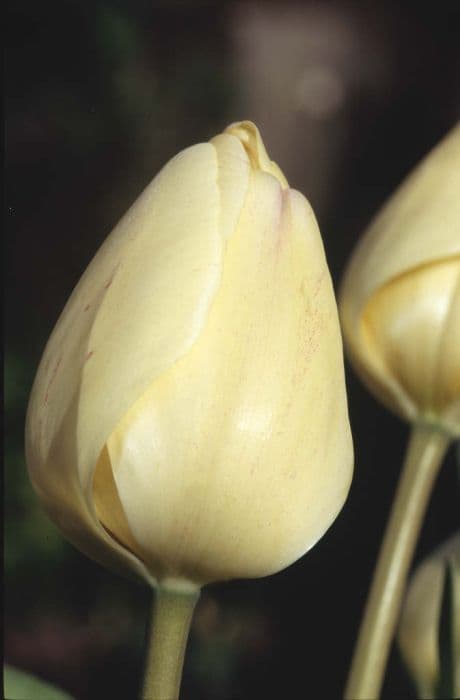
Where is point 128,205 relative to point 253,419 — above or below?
below

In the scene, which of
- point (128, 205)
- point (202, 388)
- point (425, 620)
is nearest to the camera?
point (202, 388)

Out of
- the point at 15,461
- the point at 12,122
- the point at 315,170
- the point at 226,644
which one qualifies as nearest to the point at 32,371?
the point at 15,461

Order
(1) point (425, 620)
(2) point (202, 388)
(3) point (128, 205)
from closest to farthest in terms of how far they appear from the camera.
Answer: (2) point (202, 388), (1) point (425, 620), (3) point (128, 205)

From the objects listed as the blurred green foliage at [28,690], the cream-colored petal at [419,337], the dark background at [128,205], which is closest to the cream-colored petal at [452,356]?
the cream-colored petal at [419,337]

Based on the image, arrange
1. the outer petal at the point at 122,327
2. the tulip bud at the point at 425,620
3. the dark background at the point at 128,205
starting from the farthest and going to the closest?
1. the dark background at the point at 128,205
2. the tulip bud at the point at 425,620
3. the outer petal at the point at 122,327

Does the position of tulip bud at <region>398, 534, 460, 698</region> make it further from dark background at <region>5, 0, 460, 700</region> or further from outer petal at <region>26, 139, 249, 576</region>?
dark background at <region>5, 0, 460, 700</region>

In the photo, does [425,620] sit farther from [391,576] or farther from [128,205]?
[128,205]

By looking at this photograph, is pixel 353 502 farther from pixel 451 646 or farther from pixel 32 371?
pixel 451 646

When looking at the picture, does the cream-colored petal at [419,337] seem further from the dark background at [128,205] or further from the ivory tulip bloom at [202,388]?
the dark background at [128,205]

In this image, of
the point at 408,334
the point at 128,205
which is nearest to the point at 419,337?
the point at 408,334
